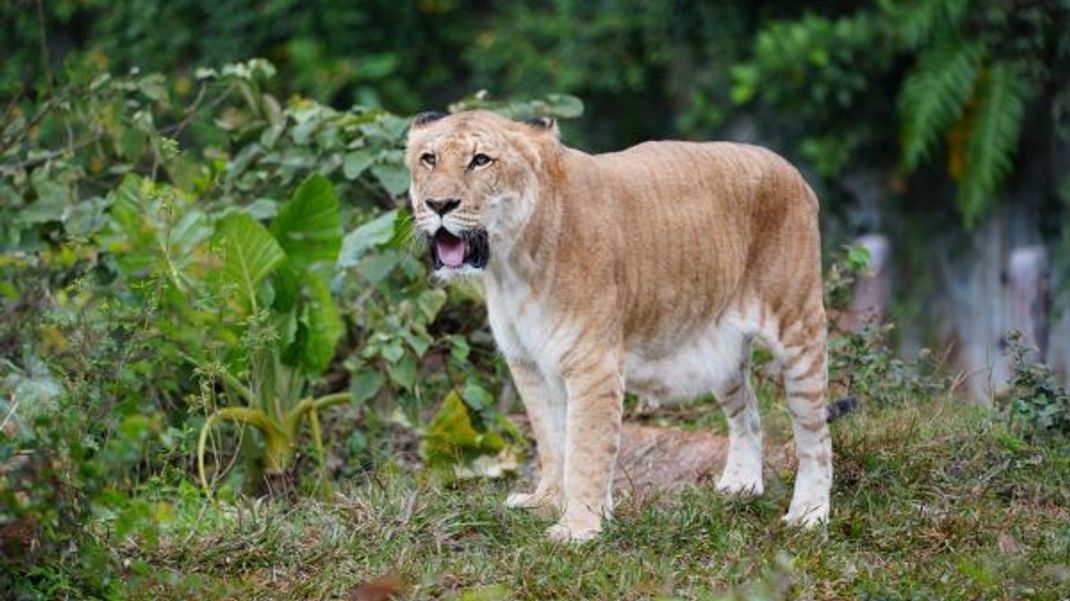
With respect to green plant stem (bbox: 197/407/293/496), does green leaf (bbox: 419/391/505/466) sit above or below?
below

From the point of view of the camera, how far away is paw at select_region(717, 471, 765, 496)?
21.5 ft

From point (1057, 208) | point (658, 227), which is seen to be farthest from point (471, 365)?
point (1057, 208)

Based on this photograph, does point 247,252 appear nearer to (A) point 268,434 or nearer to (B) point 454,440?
(A) point 268,434

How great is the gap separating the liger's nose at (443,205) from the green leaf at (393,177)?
206cm

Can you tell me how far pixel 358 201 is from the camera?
28.1 ft

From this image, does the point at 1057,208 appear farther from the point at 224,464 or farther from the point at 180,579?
the point at 180,579

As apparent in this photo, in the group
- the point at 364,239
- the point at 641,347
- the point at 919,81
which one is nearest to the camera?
the point at 641,347

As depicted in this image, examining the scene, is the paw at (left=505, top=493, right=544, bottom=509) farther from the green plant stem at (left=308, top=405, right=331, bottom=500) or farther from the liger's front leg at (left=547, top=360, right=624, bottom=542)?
the green plant stem at (left=308, top=405, right=331, bottom=500)

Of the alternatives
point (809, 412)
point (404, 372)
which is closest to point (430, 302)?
point (404, 372)

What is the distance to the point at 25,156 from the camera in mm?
8406

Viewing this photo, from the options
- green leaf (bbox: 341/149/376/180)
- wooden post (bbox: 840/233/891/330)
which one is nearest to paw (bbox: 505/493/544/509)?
green leaf (bbox: 341/149/376/180)

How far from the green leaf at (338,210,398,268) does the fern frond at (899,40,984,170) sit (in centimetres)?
504

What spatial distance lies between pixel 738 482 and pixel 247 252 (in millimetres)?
1783

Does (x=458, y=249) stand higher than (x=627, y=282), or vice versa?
(x=458, y=249)
